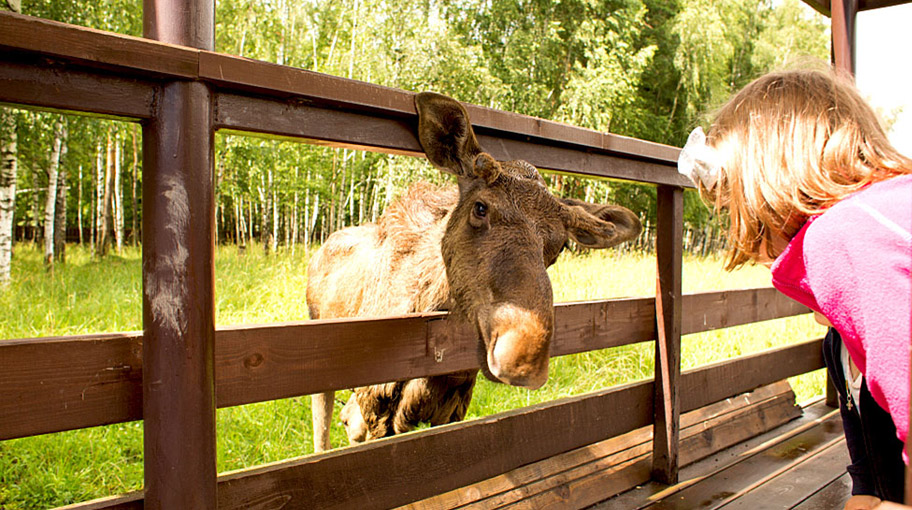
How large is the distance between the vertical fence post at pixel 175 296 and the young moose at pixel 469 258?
0.85 meters

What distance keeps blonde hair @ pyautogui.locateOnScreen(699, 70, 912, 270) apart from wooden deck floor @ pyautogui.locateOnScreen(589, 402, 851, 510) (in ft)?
7.10

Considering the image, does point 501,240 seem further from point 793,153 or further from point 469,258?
point 793,153

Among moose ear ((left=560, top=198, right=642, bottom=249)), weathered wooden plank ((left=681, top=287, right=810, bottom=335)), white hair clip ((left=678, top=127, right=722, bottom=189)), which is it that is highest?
white hair clip ((left=678, top=127, right=722, bottom=189))

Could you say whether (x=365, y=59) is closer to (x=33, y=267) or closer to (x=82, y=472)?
(x=33, y=267)

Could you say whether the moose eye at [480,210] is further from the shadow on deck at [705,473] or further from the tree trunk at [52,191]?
the tree trunk at [52,191]

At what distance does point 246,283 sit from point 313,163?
8446 millimetres

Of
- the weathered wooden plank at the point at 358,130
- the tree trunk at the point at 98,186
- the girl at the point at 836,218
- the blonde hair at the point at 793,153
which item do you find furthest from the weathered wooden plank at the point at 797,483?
the tree trunk at the point at 98,186

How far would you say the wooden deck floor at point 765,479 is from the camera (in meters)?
3.28

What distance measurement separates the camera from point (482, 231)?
243 centimetres

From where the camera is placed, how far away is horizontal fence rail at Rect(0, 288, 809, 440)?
4.97 feet

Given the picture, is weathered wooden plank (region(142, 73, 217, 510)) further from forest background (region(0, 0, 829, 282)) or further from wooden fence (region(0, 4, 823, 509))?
forest background (region(0, 0, 829, 282))

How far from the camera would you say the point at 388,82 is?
1653 cm

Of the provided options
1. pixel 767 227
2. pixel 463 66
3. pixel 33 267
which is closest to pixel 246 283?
pixel 33 267

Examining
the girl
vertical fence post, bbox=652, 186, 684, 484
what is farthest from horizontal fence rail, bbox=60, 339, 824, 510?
the girl
